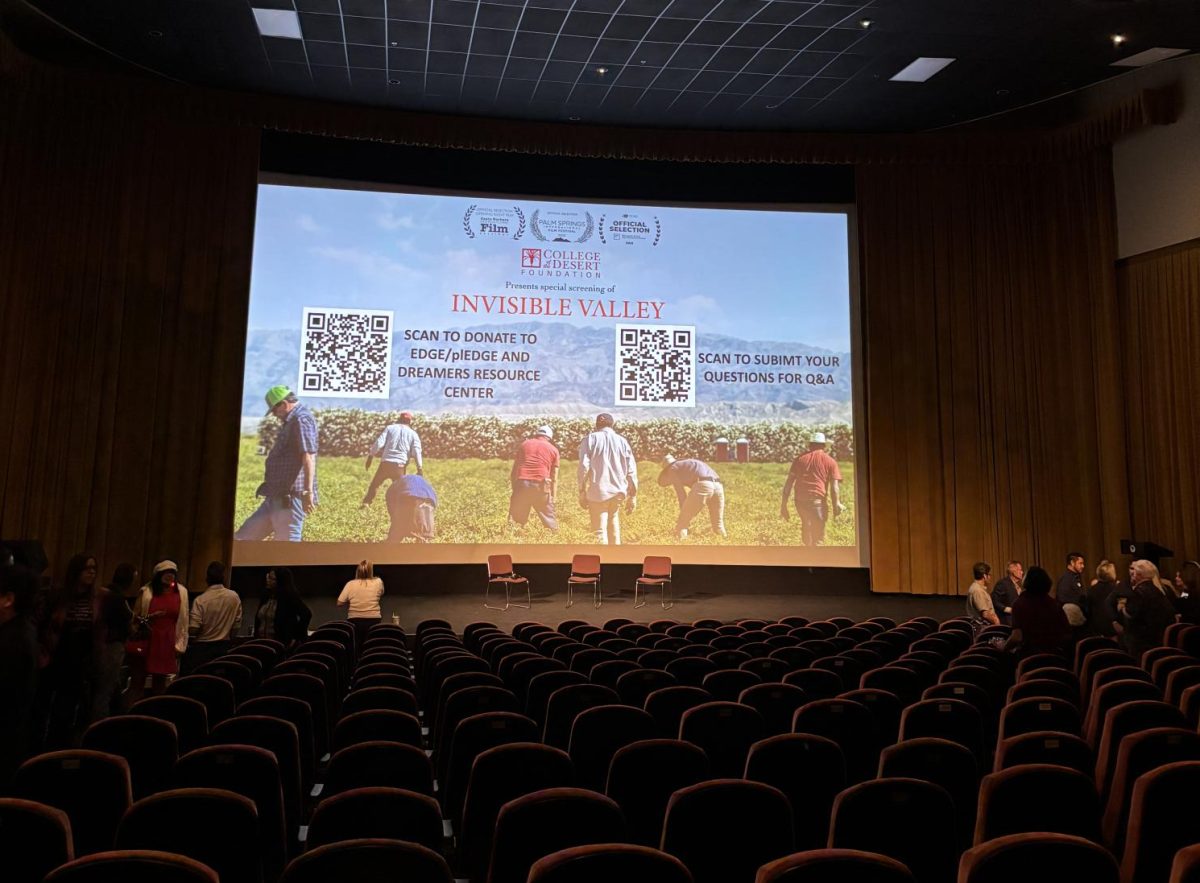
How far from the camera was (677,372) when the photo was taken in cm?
1241

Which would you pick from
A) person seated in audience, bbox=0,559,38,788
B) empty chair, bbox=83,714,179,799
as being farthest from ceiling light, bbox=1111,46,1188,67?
person seated in audience, bbox=0,559,38,788

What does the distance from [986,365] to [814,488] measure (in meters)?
3.12

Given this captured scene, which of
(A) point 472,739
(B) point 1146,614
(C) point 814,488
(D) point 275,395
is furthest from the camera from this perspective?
(C) point 814,488

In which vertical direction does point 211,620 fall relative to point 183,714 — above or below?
above

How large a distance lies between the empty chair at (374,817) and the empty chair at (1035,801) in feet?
5.38

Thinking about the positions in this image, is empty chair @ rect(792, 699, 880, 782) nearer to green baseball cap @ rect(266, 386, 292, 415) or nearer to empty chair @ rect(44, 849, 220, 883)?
empty chair @ rect(44, 849, 220, 883)

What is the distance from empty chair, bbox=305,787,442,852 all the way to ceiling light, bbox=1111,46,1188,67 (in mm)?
12575

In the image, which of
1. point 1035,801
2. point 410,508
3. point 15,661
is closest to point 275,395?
point 410,508

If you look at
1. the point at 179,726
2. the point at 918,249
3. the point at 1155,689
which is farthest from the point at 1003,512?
the point at 179,726

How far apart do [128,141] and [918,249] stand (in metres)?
11.0

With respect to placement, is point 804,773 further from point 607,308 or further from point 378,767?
point 607,308

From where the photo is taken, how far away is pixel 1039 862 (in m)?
1.97

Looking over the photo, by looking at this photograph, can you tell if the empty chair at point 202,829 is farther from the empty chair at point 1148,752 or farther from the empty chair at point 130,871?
the empty chair at point 1148,752

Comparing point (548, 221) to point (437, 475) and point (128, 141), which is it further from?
point (128, 141)
